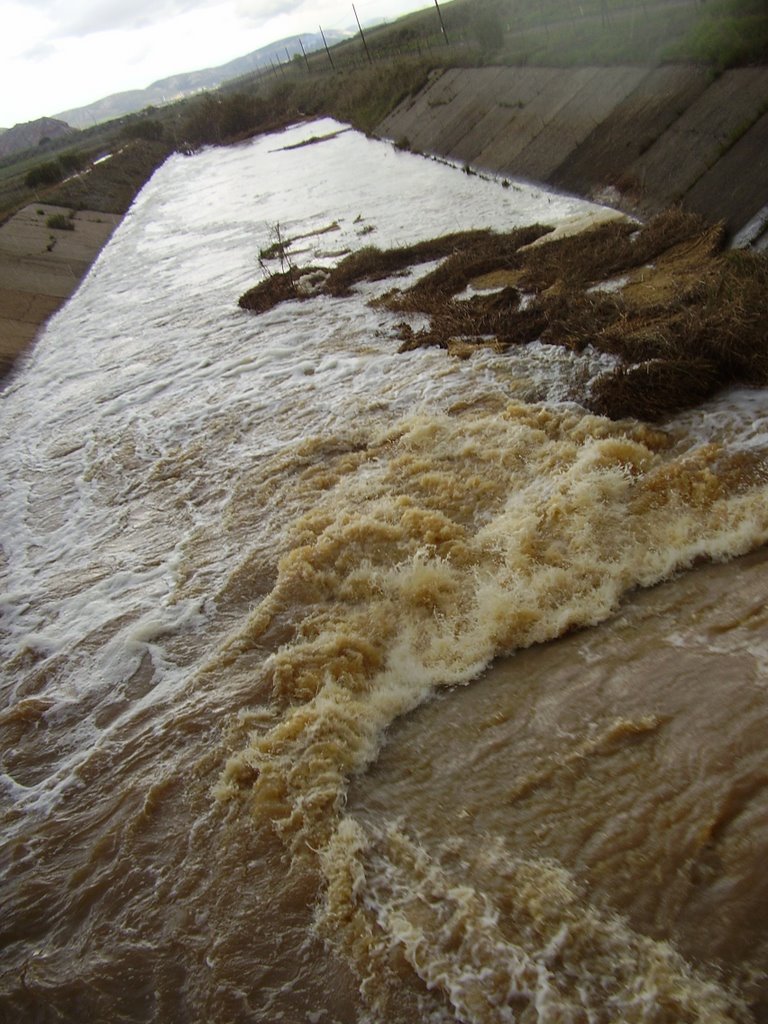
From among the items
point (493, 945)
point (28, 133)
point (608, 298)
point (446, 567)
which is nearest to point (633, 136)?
point (608, 298)

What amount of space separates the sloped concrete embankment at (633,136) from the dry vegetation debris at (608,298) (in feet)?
3.17

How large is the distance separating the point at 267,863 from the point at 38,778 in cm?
238

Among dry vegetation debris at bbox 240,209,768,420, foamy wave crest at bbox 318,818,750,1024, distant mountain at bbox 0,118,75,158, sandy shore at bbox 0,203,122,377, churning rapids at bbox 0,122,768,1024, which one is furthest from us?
distant mountain at bbox 0,118,75,158

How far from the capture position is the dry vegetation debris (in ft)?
26.6

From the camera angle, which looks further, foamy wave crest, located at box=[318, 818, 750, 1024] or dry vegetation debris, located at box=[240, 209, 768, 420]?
dry vegetation debris, located at box=[240, 209, 768, 420]

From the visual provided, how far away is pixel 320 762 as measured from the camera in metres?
4.97

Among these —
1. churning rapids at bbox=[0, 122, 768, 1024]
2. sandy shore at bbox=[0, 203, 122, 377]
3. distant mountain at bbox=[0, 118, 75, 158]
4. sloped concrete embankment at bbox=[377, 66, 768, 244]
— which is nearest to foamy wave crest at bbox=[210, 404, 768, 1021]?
churning rapids at bbox=[0, 122, 768, 1024]

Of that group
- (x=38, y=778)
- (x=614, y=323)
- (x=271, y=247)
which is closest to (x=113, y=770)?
(x=38, y=778)

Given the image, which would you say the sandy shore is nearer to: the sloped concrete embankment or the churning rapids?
the churning rapids

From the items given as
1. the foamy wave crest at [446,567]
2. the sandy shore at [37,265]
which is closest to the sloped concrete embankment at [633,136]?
the foamy wave crest at [446,567]

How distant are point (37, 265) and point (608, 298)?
21116 millimetres

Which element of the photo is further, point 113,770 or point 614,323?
point 614,323

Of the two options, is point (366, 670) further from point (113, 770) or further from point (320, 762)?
point (113, 770)

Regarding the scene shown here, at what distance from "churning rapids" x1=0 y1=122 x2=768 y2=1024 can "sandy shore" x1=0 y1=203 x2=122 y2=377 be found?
11.1m
